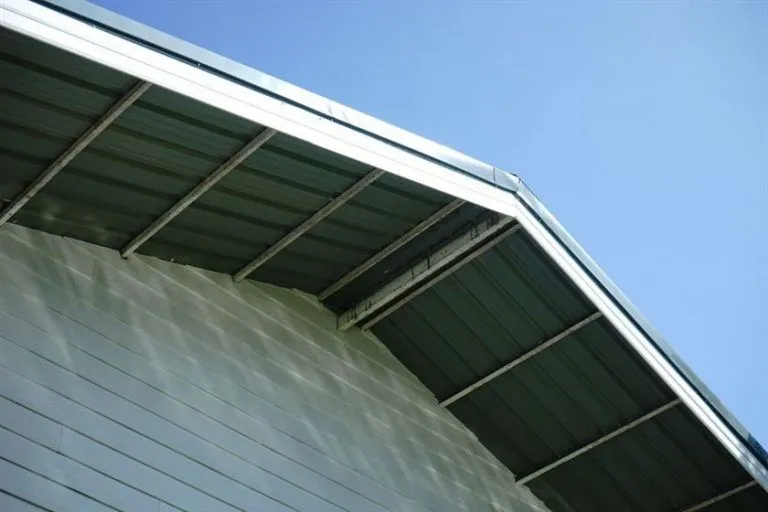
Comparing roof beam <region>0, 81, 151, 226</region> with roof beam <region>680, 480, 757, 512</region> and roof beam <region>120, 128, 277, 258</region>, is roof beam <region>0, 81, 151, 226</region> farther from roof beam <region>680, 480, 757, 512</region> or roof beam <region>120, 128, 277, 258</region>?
roof beam <region>680, 480, 757, 512</region>

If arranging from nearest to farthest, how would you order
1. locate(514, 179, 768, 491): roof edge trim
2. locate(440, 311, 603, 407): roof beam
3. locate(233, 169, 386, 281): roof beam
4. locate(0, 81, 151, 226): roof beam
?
locate(0, 81, 151, 226): roof beam → locate(233, 169, 386, 281): roof beam → locate(514, 179, 768, 491): roof edge trim → locate(440, 311, 603, 407): roof beam

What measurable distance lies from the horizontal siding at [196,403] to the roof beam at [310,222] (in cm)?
28

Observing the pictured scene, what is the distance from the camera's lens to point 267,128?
416 inches

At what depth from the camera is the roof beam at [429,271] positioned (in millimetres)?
12555

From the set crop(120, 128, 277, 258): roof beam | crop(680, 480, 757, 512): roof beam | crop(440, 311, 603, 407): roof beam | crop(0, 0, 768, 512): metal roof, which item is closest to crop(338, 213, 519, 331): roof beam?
crop(0, 0, 768, 512): metal roof

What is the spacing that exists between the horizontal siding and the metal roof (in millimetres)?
322

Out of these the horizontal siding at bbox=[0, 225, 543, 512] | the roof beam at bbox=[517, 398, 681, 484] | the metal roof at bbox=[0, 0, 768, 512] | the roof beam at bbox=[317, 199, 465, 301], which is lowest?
the horizontal siding at bbox=[0, 225, 543, 512]

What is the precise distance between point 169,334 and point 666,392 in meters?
5.60

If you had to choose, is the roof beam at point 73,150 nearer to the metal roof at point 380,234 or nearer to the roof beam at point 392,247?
the metal roof at point 380,234

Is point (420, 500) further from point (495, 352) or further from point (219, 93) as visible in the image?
point (219, 93)

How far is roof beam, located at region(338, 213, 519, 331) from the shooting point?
12555mm

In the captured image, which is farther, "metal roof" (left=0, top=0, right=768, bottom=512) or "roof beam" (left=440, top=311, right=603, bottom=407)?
"roof beam" (left=440, top=311, right=603, bottom=407)

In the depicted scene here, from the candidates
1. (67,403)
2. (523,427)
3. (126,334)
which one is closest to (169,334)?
A: (126,334)

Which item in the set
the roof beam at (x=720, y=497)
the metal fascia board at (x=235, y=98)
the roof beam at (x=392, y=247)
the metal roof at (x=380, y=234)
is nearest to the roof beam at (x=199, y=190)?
the metal roof at (x=380, y=234)
